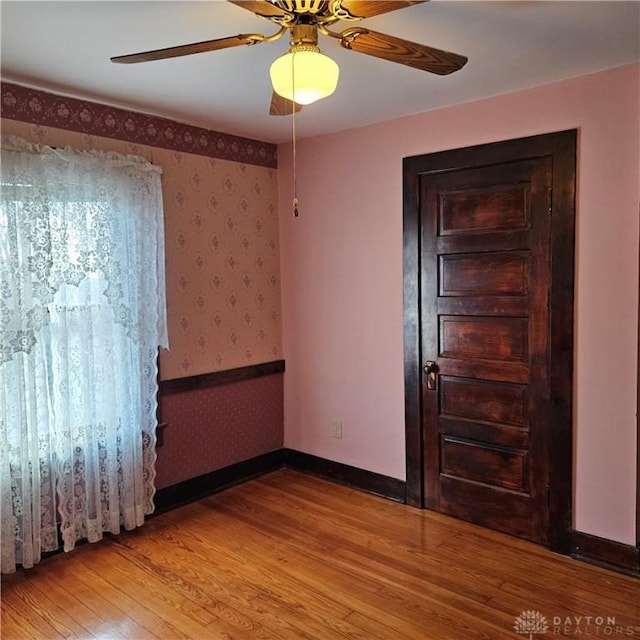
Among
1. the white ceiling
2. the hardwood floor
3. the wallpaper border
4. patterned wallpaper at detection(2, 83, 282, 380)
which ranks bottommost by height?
the hardwood floor

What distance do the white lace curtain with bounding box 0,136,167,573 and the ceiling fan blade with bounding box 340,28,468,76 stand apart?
1.67 meters

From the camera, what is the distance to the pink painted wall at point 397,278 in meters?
2.61

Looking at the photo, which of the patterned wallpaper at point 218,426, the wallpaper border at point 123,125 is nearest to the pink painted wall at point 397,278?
the patterned wallpaper at point 218,426

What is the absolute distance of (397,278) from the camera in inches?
134

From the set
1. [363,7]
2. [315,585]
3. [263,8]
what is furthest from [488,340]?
[263,8]

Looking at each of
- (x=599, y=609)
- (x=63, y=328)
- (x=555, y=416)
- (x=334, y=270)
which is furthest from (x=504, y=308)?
(x=63, y=328)

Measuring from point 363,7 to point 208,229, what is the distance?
7.00 ft

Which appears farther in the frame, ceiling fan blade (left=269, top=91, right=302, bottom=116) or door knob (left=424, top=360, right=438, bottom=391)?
door knob (left=424, top=360, right=438, bottom=391)

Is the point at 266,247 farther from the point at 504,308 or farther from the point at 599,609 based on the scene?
the point at 599,609

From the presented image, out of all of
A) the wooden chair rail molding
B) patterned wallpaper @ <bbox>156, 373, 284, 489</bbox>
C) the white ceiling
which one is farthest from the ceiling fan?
patterned wallpaper @ <bbox>156, 373, 284, 489</bbox>

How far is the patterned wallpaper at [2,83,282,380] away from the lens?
3.05m

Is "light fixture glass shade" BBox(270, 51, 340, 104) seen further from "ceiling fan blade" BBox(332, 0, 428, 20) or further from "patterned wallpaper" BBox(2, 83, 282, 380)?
"patterned wallpaper" BBox(2, 83, 282, 380)

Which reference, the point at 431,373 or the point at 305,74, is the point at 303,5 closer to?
the point at 305,74

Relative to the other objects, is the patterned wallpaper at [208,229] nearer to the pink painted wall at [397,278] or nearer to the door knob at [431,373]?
the pink painted wall at [397,278]
